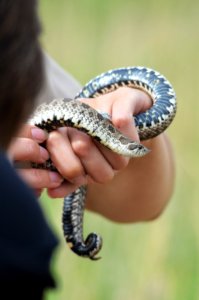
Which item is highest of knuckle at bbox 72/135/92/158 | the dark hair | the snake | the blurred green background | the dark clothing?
the blurred green background

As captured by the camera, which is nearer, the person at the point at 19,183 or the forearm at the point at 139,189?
the person at the point at 19,183

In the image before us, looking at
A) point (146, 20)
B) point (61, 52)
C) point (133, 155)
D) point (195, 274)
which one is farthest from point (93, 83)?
point (146, 20)

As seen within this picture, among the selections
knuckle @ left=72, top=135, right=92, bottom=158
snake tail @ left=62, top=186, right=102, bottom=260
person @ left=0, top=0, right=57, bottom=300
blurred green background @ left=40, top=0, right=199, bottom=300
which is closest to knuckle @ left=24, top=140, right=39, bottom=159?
knuckle @ left=72, top=135, right=92, bottom=158

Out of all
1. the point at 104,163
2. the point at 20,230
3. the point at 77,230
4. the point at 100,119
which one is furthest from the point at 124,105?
the point at 20,230

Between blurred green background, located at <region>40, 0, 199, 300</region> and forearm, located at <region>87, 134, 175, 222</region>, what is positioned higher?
blurred green background, located at <region>40, 0, 199, 300</region>

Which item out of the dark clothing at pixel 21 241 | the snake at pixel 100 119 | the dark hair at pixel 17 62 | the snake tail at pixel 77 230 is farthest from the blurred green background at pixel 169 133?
the dark clothing at pixel 21 241

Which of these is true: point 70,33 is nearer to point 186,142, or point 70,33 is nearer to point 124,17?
point 124,17

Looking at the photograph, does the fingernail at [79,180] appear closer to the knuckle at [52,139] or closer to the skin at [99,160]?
the skin at [99,160]

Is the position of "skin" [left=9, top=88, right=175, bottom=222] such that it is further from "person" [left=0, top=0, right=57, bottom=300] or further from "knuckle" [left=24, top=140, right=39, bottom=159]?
"person" [left=0, top=0, right=57, bottom=300]
